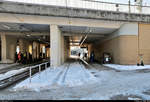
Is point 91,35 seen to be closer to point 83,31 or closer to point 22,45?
point 83,31

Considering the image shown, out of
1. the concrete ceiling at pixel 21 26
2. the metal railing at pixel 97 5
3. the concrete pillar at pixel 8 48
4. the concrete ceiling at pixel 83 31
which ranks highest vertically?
the metal railing at pixel 97 5

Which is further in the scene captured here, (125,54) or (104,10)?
(125,54)

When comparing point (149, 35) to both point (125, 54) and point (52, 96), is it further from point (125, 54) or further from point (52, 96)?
point (52, 96)

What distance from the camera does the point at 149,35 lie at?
39.4 feet

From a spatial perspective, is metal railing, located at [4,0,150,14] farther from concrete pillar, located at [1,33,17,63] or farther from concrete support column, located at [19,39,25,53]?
concrete support column, located at [19,39,25,53]

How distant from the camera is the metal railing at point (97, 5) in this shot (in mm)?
10281

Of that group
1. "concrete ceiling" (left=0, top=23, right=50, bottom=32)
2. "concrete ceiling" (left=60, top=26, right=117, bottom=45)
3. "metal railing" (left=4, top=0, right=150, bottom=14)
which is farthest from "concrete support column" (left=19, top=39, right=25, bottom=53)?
"metal railing" (left=4, top=0, right=150, bottom=14)

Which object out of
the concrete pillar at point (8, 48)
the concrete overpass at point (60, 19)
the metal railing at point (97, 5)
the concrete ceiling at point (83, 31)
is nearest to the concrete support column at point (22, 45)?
the concrete pillar at point (8, 48)

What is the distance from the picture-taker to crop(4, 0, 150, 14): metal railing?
1028 centimetres

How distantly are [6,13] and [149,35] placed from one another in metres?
16.0

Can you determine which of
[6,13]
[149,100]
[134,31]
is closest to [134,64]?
[134,31]

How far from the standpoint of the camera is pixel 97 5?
1114 cm

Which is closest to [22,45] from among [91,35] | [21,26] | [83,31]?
[21,26]

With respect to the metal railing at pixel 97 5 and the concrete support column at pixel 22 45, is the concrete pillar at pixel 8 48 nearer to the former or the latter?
the concrete support column at pixel 22 45
